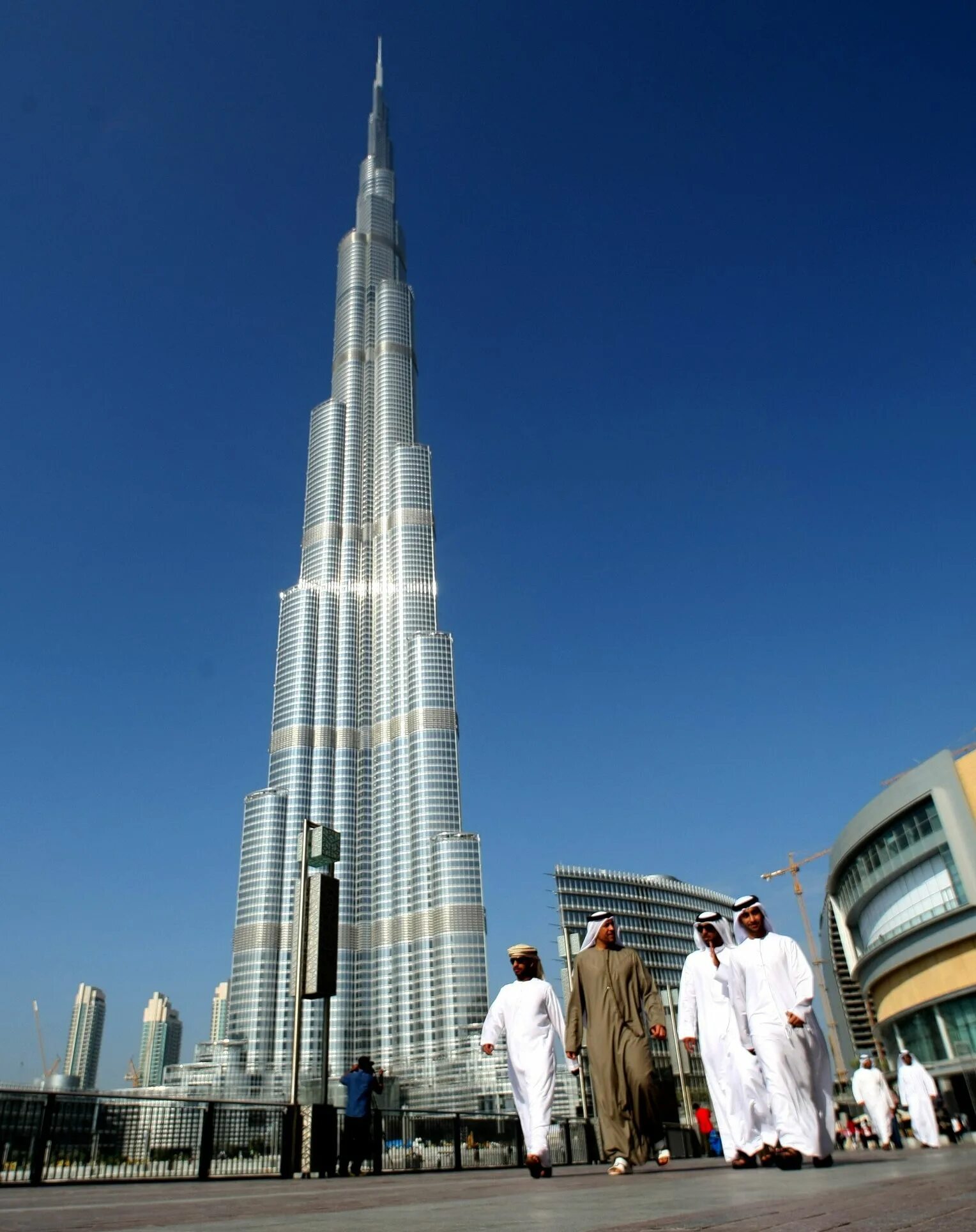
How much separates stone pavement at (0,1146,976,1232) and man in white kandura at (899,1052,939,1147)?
46.2 ft

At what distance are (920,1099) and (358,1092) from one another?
13.5 metres

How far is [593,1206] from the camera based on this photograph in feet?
13.8

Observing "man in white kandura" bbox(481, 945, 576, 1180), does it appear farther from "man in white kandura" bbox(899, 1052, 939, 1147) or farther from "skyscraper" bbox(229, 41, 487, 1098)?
"skyscraper" bbox(229, 41, 487, 1098)

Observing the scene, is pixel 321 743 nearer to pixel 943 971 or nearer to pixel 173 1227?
pixel 943 971

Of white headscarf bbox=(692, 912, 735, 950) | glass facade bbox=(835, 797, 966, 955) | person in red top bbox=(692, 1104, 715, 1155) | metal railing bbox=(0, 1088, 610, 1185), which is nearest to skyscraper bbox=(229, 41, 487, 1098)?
glass facade bbox=(835, 797, 966, 955)

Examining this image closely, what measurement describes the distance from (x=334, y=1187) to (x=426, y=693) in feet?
526

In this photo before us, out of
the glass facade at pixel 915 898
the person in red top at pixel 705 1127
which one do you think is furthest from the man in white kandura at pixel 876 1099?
the glass facade at pixel 915 898

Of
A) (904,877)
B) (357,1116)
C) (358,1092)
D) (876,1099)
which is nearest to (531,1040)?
(358,1092)

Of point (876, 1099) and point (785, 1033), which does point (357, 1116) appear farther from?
point (876, 1099)

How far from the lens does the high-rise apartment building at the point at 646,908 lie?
10425cm

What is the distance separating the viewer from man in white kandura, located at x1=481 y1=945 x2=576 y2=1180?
823 centimetres

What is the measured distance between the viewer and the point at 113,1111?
11.9 metres

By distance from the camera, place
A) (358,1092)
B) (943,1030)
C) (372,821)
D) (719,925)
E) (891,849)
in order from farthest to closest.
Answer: (372,821) → (891,849) → (943,1030) → (358,1092) → (719,925)

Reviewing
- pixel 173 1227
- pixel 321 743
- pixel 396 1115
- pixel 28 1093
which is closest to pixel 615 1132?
pixel 173 1227
